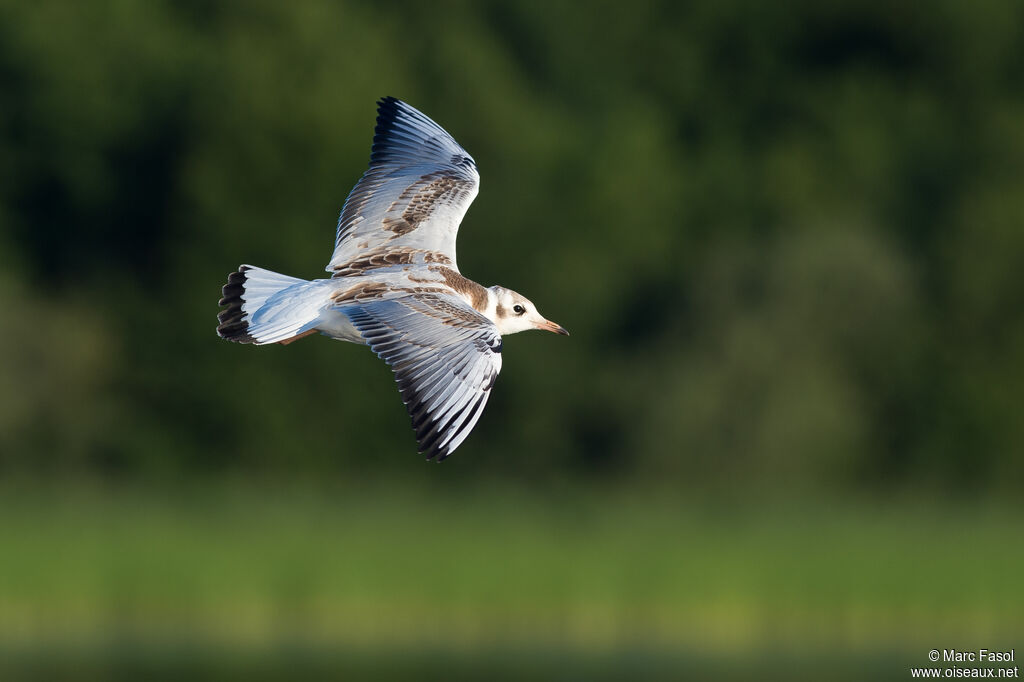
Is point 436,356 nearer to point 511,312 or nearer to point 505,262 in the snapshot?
point 511,312

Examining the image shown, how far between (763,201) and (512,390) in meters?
8.10

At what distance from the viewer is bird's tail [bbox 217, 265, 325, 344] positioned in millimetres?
9578

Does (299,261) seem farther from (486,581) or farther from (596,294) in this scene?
(486,581)

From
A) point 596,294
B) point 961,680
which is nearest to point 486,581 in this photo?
point 961,680

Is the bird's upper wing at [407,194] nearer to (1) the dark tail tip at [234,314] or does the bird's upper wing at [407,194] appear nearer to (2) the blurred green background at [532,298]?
(1) the dark tail tip at [234,314]

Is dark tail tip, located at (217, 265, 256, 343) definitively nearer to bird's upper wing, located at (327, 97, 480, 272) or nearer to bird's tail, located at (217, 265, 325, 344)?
bird's tail, located at (217, 265, 325, 344)

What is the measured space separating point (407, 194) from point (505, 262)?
21855 millimetres

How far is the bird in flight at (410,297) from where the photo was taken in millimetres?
8898

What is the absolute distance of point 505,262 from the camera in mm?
32875

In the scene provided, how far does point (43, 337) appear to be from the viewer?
33906mm

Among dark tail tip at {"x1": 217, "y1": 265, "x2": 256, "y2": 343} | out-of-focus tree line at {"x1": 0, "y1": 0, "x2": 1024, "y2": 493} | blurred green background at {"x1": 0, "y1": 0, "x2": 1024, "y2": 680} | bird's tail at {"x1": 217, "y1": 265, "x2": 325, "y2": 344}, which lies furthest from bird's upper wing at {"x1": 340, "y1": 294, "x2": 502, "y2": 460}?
out-of-focus tree line at {"x1": 0, "y1": 0, "x2": 1024, "y2": 493}

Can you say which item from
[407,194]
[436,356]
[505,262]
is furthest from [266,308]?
[505,262]

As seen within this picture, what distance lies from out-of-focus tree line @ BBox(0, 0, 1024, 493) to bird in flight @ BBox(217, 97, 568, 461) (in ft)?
64.3

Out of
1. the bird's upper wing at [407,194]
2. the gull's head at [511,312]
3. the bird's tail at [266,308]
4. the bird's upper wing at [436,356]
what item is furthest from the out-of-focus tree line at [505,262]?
the bird's upper wing at [436,356]
